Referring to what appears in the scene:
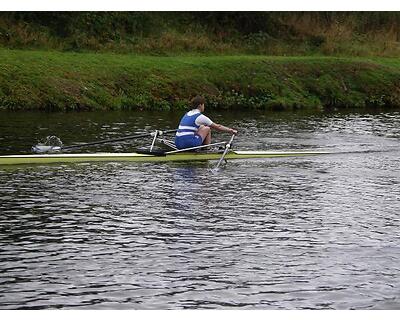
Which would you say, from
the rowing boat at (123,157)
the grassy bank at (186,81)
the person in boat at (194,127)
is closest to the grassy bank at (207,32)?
the grassy bank at (186,81)

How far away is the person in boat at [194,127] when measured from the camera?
2636 cm

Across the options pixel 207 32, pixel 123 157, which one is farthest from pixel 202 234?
pixel 207 32

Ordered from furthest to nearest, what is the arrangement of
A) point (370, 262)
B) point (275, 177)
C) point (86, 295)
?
point (275, 177) < point (370, 262) < point (86, 295)

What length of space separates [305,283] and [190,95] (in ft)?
118

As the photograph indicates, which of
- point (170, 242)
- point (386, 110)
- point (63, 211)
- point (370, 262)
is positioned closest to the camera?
point (370, 262)

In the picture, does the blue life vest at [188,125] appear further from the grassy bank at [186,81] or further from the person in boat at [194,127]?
the grassy bank at [186,81]

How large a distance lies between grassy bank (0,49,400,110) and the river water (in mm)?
15660

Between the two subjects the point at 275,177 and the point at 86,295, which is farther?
the point at 275,177

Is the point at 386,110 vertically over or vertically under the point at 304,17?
under

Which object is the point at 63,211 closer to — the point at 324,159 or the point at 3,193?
the point at 3,193

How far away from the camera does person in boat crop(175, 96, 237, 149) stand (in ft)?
86.5

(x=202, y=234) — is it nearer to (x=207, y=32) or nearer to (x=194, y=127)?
(x=194, y=127)

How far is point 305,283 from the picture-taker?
13.8 metres

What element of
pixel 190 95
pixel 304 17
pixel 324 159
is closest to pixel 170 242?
pixel 324 159
